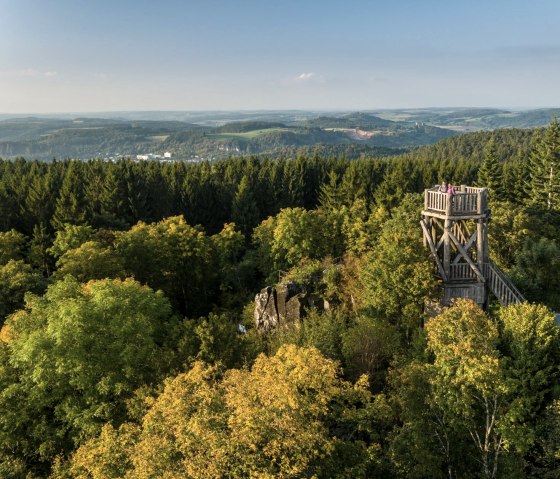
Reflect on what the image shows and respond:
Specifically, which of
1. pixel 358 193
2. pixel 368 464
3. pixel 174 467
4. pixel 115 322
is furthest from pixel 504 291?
pixel 358 193

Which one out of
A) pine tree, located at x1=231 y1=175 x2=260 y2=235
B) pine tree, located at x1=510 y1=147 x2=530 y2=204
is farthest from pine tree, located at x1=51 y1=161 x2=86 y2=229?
pine tree, located at x1=510 y1=147 x2=530 y2=204

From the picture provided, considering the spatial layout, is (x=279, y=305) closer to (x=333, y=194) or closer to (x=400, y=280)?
(x=400, y=280)

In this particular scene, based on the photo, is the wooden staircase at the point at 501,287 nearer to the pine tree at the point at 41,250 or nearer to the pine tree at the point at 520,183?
the pine tree at the point at 41,250

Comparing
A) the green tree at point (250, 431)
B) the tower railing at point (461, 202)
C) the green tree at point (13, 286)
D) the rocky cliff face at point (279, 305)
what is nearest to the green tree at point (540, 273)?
the tower railing at point (461, 202)

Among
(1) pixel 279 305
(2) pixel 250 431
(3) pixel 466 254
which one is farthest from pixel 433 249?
(2) pixel 250 431

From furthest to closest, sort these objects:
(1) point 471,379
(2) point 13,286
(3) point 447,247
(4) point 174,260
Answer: (4) point 174,260 → (2) point 13,286 → (3) point 447,247 → (1) point 471,379
